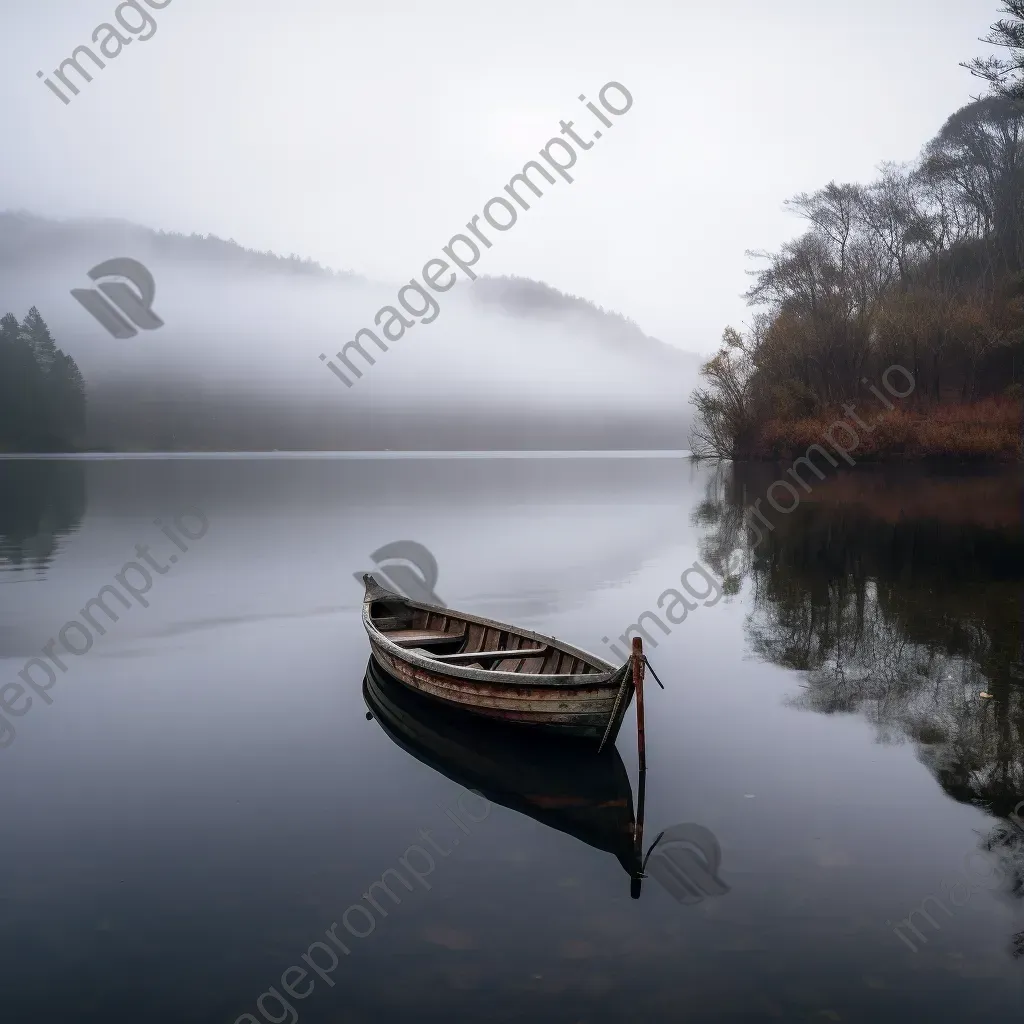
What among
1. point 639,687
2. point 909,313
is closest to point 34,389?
point 909,313

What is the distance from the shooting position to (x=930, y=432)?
174ft

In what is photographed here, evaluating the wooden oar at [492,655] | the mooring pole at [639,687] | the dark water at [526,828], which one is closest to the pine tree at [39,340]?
the dark water at [526,828]

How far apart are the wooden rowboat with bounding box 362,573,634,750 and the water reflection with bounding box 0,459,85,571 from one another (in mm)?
18530

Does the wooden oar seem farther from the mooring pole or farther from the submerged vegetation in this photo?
the submerged vegetation

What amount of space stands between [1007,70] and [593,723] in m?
37.5

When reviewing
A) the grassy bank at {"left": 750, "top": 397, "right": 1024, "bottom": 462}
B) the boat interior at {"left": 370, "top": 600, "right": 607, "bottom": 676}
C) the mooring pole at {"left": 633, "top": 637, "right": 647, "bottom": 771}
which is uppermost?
the grassy bank at {"left": 750, "top": 397, "right": 1024, "bottom": 462}

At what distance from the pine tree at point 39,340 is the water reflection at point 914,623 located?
11377 cm

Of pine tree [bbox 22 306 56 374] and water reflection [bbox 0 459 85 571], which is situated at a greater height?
water reflection [bbox 0 459 85 571]

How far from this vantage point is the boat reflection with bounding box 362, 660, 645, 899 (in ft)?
27.8

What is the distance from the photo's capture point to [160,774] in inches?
394

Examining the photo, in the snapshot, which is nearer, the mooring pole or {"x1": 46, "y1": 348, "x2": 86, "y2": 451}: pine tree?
the mooring pole

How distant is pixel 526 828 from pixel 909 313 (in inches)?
2095

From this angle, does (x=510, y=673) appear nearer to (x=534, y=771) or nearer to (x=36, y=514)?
(x=534, y=771)

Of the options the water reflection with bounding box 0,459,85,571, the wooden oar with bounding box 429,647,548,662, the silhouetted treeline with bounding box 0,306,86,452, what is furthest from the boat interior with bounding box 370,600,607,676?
the silhouetted treeline with bounding box 0,306,86,452
